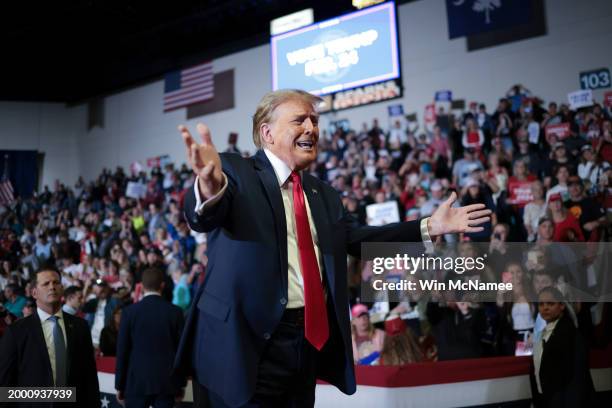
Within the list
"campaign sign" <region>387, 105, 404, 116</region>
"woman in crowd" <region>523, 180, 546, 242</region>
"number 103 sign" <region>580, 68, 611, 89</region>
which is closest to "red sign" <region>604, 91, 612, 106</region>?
"number 103 sign" <region>580, 68, 611, 89</region>

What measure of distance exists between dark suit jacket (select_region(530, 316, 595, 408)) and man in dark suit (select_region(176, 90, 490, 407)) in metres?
2.12

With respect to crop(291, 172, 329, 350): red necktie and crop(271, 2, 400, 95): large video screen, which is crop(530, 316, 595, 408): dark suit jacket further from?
crop(271, 2, 400, 95): large video screen

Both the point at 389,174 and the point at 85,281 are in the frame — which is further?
the point at 85,281

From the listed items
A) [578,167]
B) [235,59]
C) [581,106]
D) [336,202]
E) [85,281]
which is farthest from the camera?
[235,59]

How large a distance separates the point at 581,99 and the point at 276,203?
758 centimetres

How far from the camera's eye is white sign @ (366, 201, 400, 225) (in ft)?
26.0

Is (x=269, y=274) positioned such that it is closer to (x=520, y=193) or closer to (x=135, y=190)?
(x=520, y=193)

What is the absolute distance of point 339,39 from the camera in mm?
11047

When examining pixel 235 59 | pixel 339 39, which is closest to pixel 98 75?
pixel 235 59

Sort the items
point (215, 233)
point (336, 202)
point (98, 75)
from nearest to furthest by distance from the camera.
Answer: point (215, 233)
point (336, 202)
point (98, 75)

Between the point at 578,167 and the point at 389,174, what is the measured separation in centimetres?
250

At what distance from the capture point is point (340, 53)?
11031 millimetres

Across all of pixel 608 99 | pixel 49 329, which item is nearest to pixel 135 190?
pixel 608 99

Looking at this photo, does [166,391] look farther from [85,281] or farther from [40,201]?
[40,201]
